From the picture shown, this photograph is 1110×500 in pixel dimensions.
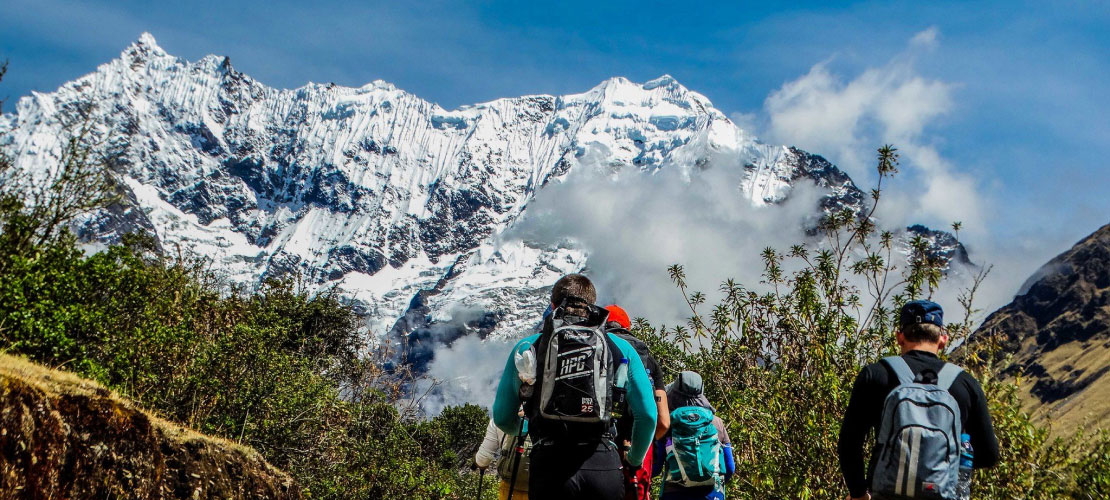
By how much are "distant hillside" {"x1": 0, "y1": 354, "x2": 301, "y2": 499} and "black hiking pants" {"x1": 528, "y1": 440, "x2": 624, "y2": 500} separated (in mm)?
3902

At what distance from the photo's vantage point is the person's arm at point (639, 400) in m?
4.86

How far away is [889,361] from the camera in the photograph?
14.4ft

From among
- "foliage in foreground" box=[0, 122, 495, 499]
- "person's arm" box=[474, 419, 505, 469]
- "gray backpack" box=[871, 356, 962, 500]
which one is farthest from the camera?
"foliage in foreground" box=[0, 122, 495, 499]

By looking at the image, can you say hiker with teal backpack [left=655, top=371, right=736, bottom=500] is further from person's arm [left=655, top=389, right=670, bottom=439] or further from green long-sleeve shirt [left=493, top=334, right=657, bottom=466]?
green long-sleeve shirt [left=493, top=334, right=657, bottom=466]

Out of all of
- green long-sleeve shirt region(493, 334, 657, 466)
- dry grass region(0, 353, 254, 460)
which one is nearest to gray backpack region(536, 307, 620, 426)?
green long-sleeve shirt region(493, 334, 657, 466)

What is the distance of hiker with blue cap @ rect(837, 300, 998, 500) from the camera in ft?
13.1

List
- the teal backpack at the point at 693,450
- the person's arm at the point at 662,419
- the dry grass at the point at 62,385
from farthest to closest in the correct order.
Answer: the teal backpack at the point at 693,450 → the dry grass at the point at 62,385 → the person's arm at the point at 662,419

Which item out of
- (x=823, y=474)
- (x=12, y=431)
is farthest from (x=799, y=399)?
(x=12, y=431)

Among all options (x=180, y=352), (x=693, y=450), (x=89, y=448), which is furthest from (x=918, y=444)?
(x=180, y=352)

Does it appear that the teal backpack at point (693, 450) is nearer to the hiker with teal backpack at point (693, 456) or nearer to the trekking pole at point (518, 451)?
the hiker with teal backpack at point (693, 456)

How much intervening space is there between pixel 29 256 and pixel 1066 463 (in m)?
17.8

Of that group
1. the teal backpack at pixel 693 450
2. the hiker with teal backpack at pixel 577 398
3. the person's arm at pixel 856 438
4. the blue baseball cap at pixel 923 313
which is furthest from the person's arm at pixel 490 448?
the blue baseball cap at pixel 923 313

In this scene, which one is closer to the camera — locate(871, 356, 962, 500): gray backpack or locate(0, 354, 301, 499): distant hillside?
locate(871, 356, 962, 500): gray backpack

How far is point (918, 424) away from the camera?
4.02 m
